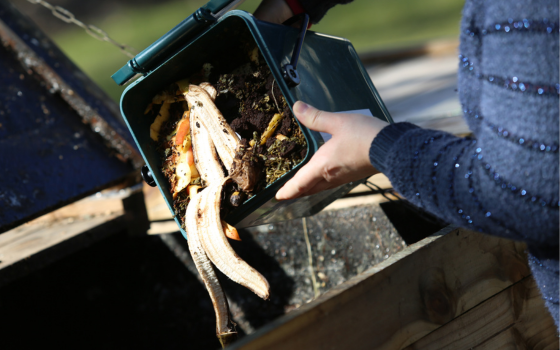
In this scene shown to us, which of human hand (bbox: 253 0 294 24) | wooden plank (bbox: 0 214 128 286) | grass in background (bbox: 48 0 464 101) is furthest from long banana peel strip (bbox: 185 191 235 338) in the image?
grass in background (bbox: 48 0 464 101)

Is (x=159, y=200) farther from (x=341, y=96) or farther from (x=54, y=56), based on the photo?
(x=341, y=96)

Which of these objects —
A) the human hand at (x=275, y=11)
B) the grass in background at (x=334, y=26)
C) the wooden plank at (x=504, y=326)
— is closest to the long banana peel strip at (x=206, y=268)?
the wooden plank at (x=504, y=326)

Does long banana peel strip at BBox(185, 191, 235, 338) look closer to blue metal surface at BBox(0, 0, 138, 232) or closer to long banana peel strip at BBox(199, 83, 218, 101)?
long banana peel strip at BBox(199, 83, 218, 101)

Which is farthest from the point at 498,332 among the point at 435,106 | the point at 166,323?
the point at 435,106

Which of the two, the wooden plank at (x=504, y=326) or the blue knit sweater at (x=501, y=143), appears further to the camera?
the wooden plank at (x=504, y=326)

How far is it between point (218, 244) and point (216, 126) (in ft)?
0.67

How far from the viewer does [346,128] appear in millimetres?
615

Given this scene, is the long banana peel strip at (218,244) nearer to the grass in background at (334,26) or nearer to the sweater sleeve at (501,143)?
the sweater sleeve at (501,143)

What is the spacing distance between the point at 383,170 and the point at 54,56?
1.37m

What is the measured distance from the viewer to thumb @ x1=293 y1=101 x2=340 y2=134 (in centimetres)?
63

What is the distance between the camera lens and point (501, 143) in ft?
1.48

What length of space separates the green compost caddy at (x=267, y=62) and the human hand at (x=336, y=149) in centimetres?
3

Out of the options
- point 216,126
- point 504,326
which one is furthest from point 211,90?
point 504,326

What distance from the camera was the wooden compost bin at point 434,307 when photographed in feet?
1.79
